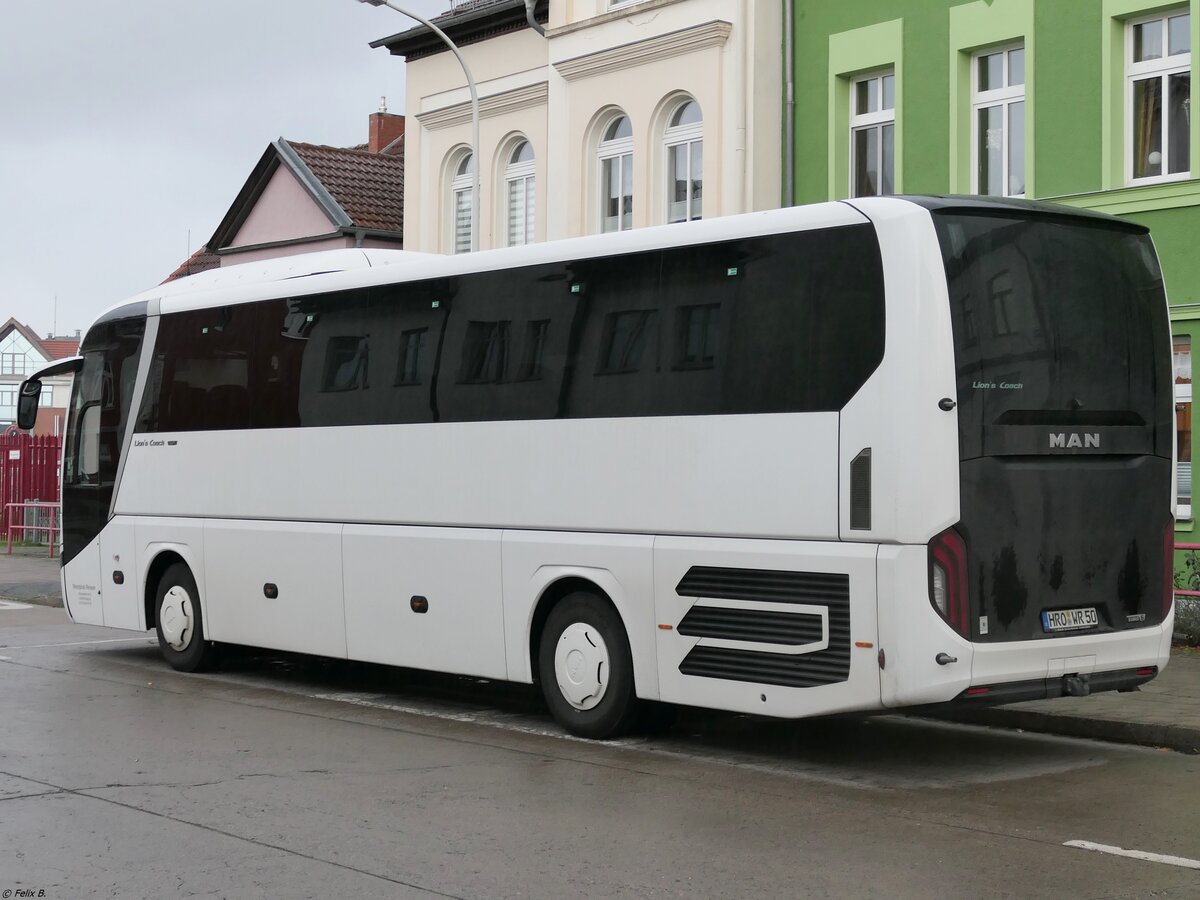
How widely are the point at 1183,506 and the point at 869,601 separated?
33.3ft

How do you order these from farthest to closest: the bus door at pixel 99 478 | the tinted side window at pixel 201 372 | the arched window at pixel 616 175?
the arched window at pixel 616 175 → the bus door at pixel 99 478 → the tinted side window at pixel 201 372

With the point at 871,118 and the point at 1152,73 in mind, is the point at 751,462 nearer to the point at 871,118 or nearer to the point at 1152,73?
the point at 1152,73

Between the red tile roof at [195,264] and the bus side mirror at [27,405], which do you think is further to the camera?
the red tile roof at [195,264]

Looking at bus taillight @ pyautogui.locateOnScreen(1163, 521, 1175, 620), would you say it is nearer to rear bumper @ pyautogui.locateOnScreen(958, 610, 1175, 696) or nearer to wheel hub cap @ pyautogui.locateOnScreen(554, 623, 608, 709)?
rear bumper @ pyautogui.locateOnScreen(958, 610, 1175, 696)

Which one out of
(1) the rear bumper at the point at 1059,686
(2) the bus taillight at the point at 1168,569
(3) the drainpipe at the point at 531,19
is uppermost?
(3) the drainpipe at the point at 531,19

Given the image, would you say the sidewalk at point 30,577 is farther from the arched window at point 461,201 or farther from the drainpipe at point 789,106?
the drainpipe at point 789,106

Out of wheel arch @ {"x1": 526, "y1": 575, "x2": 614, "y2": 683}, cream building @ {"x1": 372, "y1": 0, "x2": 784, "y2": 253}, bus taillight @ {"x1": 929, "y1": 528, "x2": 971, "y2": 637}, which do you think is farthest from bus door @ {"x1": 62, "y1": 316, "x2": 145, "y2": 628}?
cream building @ {"x1": 372, "y1": 0, "x2": 784, "y2": 253}

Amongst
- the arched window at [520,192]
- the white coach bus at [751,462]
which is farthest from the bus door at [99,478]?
the arched window at [520,192]

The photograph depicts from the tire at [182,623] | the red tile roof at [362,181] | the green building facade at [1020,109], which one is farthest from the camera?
the red tile roof at [362,181]

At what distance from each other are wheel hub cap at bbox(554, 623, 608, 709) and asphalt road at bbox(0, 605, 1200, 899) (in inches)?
13.3

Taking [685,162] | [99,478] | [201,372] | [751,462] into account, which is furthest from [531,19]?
[751,462]

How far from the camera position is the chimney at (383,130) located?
42384 mm

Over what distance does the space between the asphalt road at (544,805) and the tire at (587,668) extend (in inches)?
9.5

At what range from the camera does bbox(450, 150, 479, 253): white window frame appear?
1125 inches
